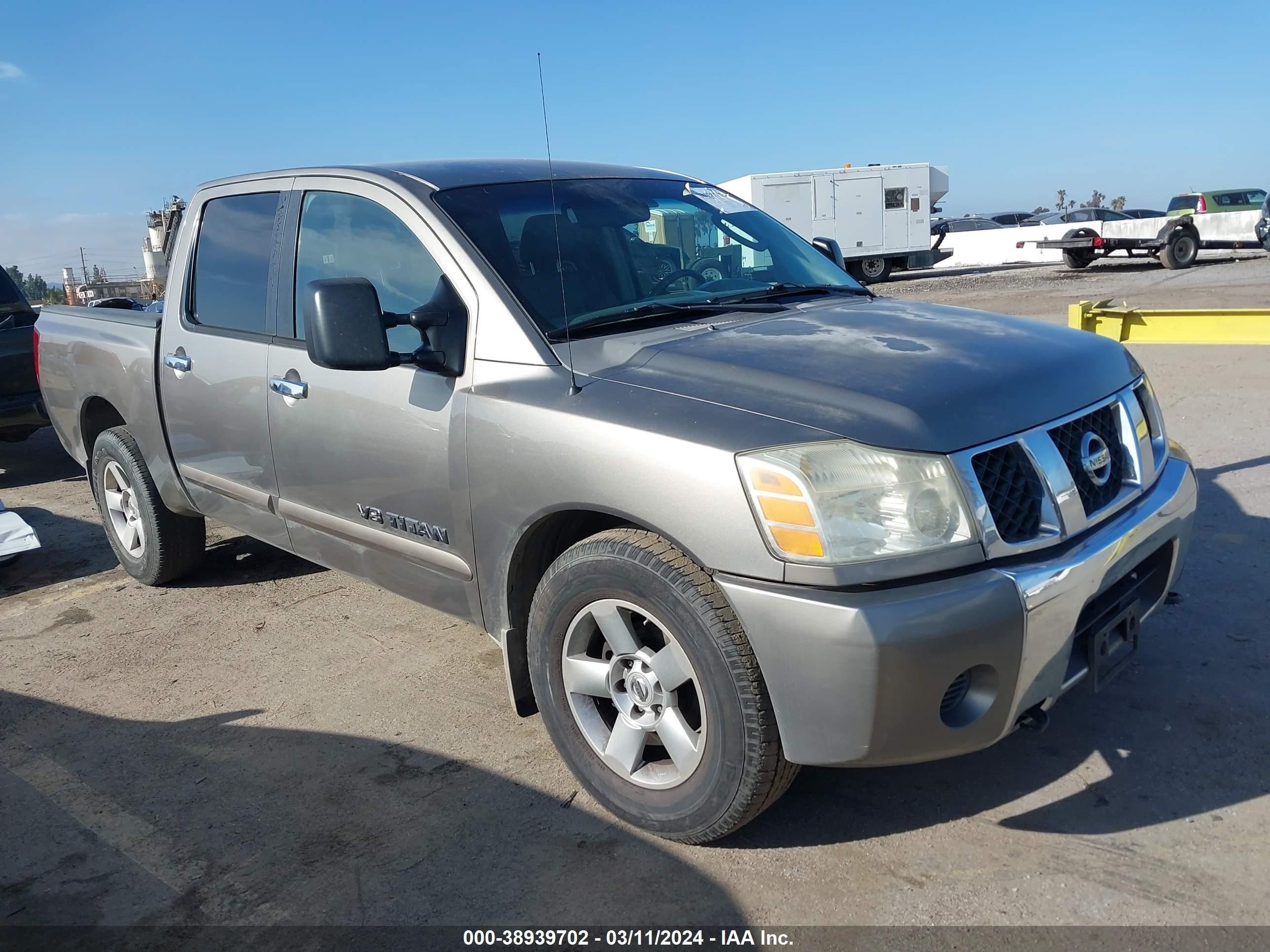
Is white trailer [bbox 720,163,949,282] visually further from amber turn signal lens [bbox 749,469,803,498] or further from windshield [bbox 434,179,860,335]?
amber turn signal lens [bbox 749,469,803,498]

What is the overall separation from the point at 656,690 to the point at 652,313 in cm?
122

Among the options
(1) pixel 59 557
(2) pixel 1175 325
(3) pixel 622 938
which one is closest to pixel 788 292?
(3) pixel 622 938

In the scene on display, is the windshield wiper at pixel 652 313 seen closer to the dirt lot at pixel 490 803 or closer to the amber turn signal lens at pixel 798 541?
the amber turn signal lens at pixel 798 541

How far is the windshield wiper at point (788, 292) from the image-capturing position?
3447mm

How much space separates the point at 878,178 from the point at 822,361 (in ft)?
80.4

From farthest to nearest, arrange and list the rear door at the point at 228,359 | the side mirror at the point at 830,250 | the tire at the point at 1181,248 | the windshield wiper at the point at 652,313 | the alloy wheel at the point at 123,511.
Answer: the tire at the point at 1181,248 → the alloy wheel at the point at 123,511 → the side mirror at the point at 830,250 → the rear door at the point at 228,359 → the windshield wiper at the point at 652,313

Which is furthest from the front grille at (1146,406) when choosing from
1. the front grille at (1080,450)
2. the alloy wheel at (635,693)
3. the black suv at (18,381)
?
the black suv at (18,381)

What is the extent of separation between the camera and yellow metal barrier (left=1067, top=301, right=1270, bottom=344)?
4.63 m

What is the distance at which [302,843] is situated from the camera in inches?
113

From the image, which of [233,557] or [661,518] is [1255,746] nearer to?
[661,518]

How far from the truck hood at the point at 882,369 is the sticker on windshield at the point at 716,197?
951 mm

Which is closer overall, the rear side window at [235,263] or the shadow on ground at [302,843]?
the shadow on ground at [302,843]

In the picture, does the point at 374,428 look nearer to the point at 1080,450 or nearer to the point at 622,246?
the point at 622,246

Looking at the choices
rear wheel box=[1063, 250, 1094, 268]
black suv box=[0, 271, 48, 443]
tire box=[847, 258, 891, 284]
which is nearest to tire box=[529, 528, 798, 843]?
black suv box=[0, 271, 48, 443]
